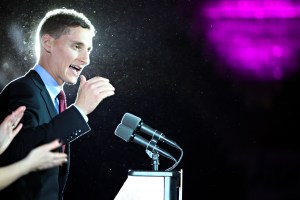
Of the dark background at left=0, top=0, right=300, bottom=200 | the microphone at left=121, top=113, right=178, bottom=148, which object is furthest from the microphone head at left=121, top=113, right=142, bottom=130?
the dark background at left=0, top=0, right=300, bottom=200

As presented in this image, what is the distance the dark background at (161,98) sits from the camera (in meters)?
2.25

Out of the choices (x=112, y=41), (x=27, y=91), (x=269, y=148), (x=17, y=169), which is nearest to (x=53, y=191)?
(x=17, y=169)

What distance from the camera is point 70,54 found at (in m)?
1.84

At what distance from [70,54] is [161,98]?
632mm

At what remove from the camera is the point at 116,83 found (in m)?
2.28

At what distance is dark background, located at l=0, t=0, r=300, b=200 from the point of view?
2254 millimetres

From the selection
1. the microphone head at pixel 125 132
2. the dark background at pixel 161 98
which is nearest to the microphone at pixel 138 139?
the microphone head at pixel 125 132

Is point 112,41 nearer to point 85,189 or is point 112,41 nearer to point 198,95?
point 198,95

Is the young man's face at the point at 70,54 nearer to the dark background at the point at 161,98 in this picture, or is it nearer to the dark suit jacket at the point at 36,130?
the dark suit jacket at the point at 36,130

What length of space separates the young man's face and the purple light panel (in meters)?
0.87

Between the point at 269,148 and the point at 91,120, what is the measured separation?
3.43 ft

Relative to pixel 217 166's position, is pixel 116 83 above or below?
above

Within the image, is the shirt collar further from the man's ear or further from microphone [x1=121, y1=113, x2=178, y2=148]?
microphone [x1=121, y1=113, x2=178, y2=148]

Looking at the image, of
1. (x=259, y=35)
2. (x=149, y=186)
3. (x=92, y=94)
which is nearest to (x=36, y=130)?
(x=92, y=94)
